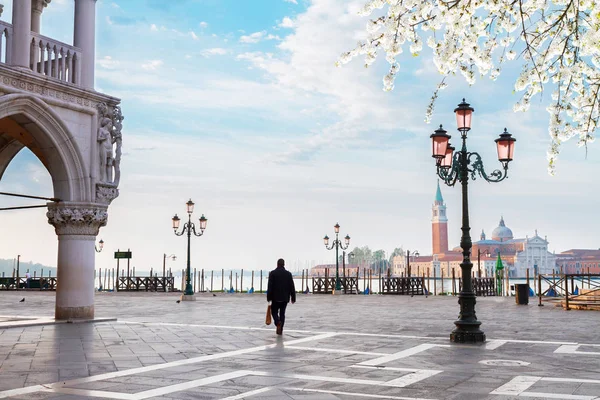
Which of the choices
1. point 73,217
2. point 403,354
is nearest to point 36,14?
point 73,217

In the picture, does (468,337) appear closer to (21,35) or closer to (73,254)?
(73,254)

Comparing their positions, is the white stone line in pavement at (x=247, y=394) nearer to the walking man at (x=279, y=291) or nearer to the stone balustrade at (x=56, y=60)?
the walking man at (x=279, y=291)

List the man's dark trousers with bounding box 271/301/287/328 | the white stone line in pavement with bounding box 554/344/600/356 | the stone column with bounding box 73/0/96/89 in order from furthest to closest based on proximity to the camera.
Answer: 1. the stone column with bounding box 73/0/96/89
2. the man's dark trousers with bounding box 271/301/287/328
3. the white stone line in pavement with bounding box 554/344/600/356

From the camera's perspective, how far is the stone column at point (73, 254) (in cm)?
1528

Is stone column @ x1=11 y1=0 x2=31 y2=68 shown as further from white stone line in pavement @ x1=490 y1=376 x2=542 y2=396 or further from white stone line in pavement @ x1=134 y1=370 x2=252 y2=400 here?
white stone line in pavement @ x1=490 y1=376 x2=542 y2=396

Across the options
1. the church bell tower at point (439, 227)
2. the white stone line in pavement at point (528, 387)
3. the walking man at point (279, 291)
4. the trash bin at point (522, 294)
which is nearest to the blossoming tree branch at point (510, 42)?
the white stone line in pavement at point (528, 387)

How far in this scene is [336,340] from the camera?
1252 centimetres

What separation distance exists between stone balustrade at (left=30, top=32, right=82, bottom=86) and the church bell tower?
169048 millimetres

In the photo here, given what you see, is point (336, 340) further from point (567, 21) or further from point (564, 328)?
point (567, 21)

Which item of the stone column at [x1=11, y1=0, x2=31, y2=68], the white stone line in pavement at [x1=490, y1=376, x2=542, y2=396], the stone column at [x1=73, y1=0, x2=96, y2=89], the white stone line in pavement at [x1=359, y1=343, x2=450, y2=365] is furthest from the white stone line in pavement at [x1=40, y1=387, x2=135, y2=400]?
the stone column at [x1=73, y1=0, x2=96, y2=89]

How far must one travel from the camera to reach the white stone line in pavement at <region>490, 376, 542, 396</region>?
7.14 meters

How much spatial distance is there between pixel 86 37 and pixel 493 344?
11.4m

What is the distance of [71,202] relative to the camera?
603 inches

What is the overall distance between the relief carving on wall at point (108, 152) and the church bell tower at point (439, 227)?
16788 centimetres
